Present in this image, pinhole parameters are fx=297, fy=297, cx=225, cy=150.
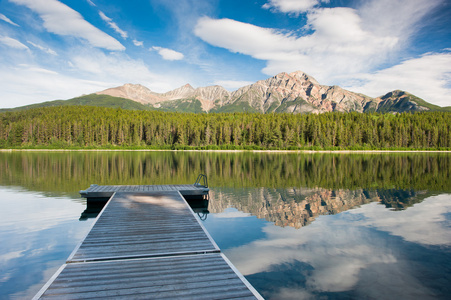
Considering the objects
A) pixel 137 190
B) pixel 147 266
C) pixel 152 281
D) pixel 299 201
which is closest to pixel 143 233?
pixel 147 266

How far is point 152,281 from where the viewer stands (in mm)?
6766

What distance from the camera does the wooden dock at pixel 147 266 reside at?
619 centimetres

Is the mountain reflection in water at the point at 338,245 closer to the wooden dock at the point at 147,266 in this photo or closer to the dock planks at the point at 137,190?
the dock planks at the point at 137,190

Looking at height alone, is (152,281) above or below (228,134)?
below

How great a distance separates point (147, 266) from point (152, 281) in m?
0.96

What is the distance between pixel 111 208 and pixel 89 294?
928 cm

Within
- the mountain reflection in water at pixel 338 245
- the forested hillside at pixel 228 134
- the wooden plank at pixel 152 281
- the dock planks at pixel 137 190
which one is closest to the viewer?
the wooden plank at pixel 152 281

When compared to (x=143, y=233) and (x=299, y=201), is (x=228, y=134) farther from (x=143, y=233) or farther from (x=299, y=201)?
(x=143, y=233)

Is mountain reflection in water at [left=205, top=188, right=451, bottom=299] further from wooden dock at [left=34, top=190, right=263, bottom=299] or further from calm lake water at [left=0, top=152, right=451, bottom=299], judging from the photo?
wooden dock at [left=34, top=190, right=263, bottom=299]

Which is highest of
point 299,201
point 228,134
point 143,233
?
point 228,134

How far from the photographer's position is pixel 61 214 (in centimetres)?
1698

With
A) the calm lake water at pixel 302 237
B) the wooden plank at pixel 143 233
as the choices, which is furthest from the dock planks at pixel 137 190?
the wooden plank at pixel 143 233

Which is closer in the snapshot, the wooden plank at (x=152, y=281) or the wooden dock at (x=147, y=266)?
the wooden plank at (x=152, y=281)

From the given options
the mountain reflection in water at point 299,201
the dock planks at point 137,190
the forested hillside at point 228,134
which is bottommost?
the mountain reflection in water at point 299,201
